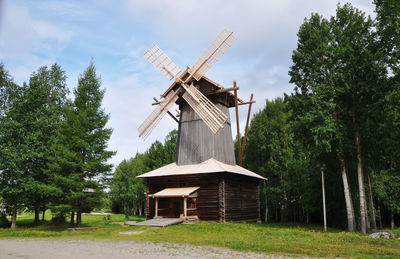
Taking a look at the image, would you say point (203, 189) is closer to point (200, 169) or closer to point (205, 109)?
point (200, 169)

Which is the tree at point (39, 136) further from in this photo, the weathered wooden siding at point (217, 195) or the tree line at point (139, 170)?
the tree line at point (139, 170)

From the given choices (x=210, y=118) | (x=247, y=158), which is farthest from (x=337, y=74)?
(x=247, y=158)

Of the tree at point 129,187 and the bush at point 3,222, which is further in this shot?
the tree at point 129,187

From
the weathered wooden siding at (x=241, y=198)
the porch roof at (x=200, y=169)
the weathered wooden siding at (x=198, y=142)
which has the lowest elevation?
the weathered wooden siding at (x=241, y=198)

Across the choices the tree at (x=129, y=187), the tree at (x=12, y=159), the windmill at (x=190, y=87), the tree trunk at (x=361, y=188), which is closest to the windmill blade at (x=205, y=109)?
the windmill at (x=190, y=87)

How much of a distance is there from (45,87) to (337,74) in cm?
2405

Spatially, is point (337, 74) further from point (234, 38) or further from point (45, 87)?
point (45, 87)

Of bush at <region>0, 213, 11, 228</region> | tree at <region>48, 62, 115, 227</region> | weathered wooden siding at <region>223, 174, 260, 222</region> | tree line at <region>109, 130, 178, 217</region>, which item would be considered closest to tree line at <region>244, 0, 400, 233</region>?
weathered wooden siding at <region>223, 174, 260, 222</region>

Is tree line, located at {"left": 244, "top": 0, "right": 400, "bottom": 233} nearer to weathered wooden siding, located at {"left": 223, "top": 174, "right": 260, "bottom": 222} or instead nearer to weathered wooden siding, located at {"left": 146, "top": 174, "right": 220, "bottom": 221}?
weathered wooden siding, located at {"left": 223, "top": 174, "right": 260, "bottom": 222}

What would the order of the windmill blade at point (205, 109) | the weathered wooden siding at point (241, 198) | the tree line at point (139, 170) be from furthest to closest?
1. the tree line at point (139, 170)
2. the windmill blade at point (205, 109)
3. the weathered wooden siding at point (241, 198)

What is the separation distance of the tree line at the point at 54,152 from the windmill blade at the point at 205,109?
738cm

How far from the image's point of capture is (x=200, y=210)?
876 inches

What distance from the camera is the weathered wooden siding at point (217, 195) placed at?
71.0 ft

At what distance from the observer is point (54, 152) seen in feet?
75.8
